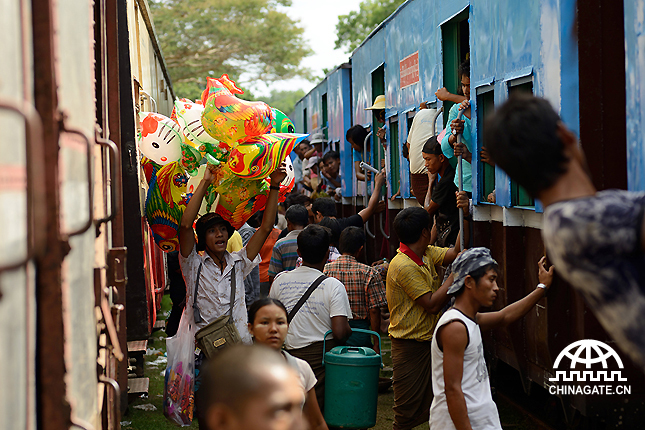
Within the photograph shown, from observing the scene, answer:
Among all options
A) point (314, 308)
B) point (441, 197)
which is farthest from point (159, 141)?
point (441, 197)

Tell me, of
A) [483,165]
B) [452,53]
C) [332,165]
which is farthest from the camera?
[332,165]

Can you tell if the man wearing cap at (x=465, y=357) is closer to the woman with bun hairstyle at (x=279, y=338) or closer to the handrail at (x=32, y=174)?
the woman with bun hairstyle at (x=279, y=338)

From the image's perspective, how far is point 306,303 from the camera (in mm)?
4160

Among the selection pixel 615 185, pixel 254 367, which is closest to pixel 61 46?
pixel 254 367

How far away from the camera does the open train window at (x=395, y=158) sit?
25.5ft

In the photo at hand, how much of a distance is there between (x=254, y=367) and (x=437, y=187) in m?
4.06

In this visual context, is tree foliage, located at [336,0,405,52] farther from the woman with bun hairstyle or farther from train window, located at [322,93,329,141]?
the woman with bun hairstyle

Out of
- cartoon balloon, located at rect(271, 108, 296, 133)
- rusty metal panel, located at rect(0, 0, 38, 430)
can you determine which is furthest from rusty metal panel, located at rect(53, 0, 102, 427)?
cartoon balloon, located at rect(271, 108, 296, 133)

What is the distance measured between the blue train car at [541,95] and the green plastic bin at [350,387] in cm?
97

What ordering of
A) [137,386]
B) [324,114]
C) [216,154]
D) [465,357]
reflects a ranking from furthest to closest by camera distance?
[324,114], [137,386], [216,154], [465,357]

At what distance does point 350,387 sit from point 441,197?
6.42 feet

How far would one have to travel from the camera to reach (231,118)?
427 centimetres

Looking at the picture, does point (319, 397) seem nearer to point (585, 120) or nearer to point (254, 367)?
point (585, 120)

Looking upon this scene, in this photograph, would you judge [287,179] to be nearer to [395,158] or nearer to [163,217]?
[163,217]
